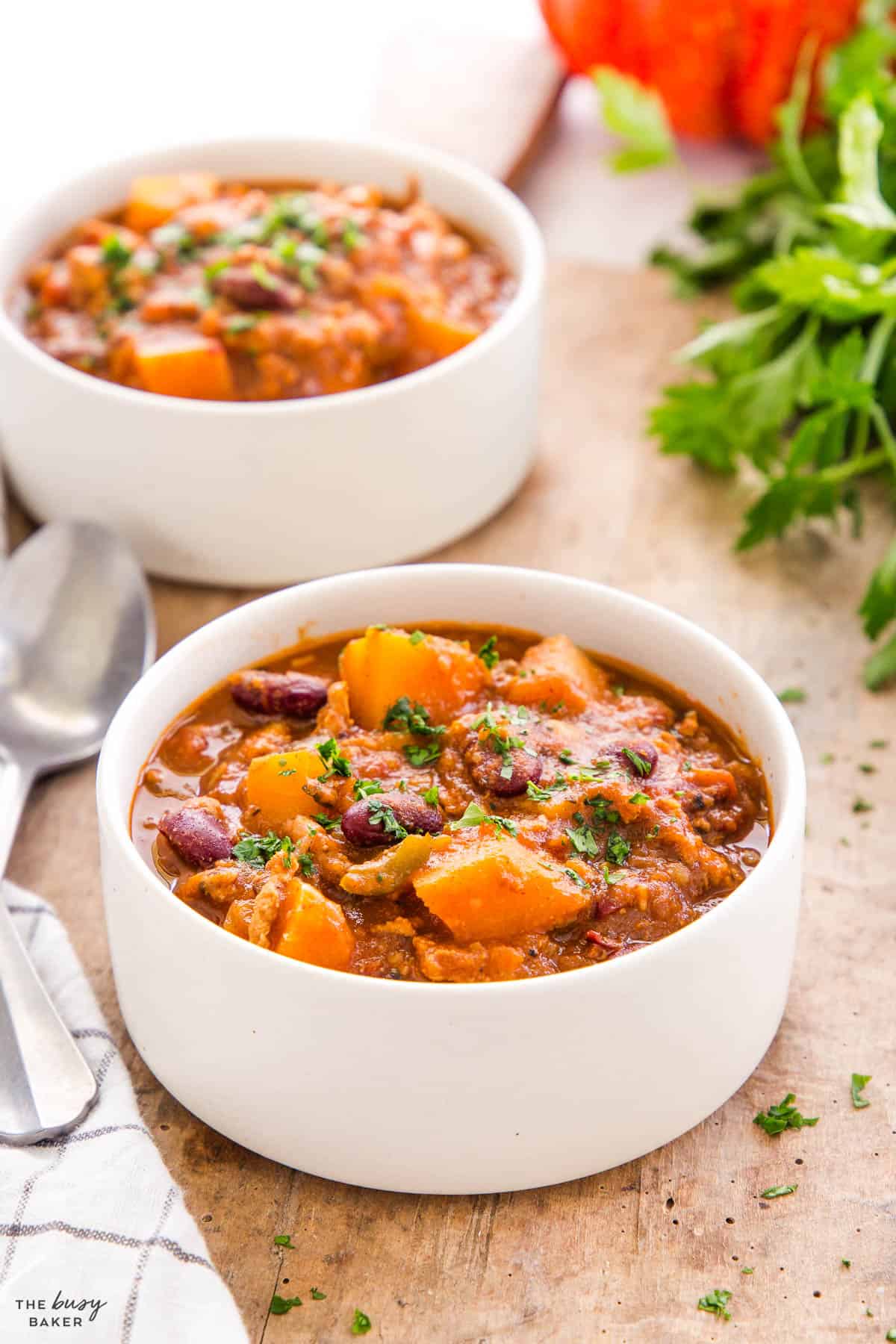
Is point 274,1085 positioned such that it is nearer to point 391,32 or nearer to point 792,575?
point 792,575

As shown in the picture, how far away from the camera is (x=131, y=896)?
9.36 feet

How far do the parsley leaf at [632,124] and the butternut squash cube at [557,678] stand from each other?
7.51 feet

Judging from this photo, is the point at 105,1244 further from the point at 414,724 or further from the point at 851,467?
the point at 851,467

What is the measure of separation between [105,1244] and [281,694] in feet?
3.63

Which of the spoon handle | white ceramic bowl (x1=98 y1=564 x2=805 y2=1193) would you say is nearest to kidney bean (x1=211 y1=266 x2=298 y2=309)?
white ceramic bowl (x1=98 y1=564 x2=805 y2=1193)

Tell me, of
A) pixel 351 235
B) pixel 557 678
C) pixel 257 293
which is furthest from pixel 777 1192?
pixel 351 235

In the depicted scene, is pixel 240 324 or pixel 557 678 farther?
pixel 240 324

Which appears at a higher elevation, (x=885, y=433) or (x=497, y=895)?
(x=497, y=895)

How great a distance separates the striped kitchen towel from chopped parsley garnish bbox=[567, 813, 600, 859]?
3.02ft

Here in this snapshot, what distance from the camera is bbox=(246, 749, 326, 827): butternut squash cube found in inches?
122

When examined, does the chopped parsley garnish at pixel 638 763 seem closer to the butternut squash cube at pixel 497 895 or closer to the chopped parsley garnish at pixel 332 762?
the butternut squash cube at pixel 497 895

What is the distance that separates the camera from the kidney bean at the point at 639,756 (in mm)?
3172

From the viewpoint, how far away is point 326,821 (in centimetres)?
306

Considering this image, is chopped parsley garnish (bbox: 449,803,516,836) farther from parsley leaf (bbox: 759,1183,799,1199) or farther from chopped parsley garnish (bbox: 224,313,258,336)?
chopped parsley garnish (bbox: 224,313,258,336)
